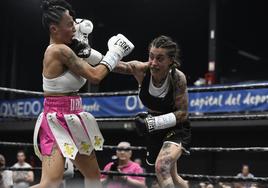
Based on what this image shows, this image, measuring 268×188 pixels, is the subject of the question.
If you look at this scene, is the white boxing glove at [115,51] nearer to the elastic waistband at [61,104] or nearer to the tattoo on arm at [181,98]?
the elastic waistband at [61,104]

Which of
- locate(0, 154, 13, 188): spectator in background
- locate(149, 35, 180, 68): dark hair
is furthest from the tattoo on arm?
locate(0, 154, 13, 188): spectator in background

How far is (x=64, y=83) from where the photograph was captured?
120 inches

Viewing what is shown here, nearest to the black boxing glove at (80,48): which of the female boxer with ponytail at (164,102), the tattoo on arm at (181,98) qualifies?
the female boxer with ponytail at (164,102)

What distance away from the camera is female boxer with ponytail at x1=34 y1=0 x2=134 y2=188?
296 centimetres

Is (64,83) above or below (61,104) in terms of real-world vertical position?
above

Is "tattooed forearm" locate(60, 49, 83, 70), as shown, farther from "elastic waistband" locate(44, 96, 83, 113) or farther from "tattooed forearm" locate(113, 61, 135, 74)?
"tattooed forearm" locate(113, 61, 135, 74)

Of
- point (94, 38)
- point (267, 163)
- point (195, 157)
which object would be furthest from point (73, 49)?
point (94, 38)

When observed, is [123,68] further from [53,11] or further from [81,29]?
[53,11]

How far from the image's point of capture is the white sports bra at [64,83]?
3.05 metres

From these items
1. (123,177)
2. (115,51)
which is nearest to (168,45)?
(115,51)

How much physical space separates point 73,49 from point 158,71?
0.61 meters

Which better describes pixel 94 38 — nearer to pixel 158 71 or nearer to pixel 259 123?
pixel 259 123

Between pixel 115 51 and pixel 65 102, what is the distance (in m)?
0.44

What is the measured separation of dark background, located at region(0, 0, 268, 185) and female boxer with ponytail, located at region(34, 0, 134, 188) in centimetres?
850
